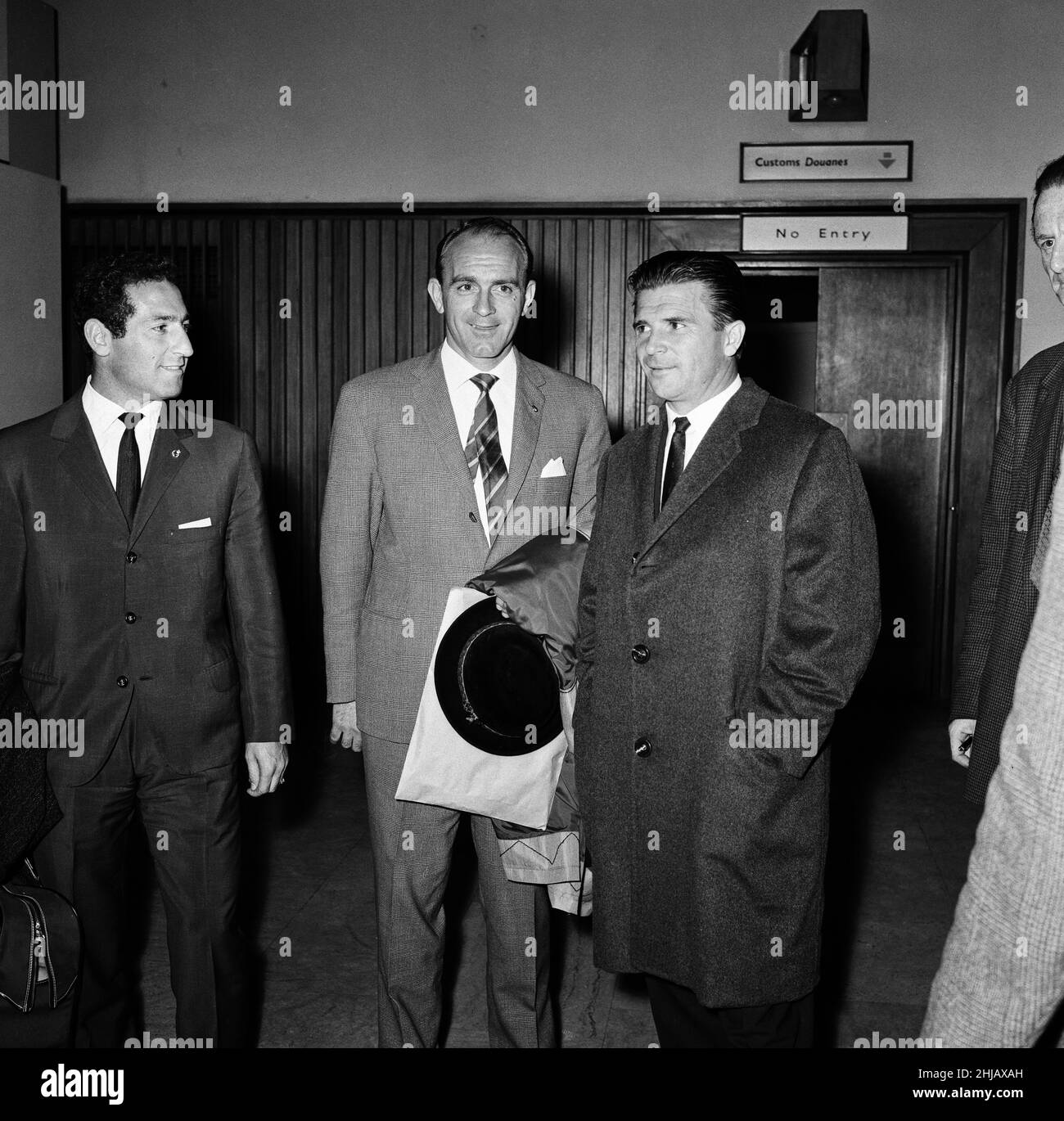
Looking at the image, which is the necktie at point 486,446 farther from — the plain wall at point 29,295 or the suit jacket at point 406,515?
the plain wall at point 29,295

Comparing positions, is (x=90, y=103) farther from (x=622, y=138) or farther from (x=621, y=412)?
(x=621, y=412)

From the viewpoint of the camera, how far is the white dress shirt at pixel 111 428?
2.46m

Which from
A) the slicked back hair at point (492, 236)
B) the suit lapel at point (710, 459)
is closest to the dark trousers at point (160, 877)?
the suit lapel at point (710, 459)

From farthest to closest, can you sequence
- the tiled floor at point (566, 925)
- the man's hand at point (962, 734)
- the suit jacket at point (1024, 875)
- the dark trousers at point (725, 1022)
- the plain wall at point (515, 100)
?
the plain wall at point (515, 100)
the tiled floor at point (566, 925)
the man's hand at point (962, 734)
the dark trousers at point (725, 1022)
the suit jacket at point (1024, 875)

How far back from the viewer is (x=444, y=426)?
2594 mm

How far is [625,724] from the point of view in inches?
86.2

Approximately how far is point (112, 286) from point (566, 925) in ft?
8.19

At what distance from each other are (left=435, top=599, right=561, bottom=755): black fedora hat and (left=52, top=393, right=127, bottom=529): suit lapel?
2.50 feet

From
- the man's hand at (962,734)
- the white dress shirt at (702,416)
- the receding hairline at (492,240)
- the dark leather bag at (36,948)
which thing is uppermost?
the receding hairline at (492,240)

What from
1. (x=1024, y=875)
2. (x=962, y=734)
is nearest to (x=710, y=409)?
(x=962, y=734)

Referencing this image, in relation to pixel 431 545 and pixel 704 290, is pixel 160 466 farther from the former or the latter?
pixel 704 290

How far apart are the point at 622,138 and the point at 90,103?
10.0 ft

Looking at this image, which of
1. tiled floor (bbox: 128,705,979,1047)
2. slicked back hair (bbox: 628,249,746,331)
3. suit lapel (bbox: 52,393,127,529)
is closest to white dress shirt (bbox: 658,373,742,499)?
slicked back hair (bbox: 628,249,746,331)

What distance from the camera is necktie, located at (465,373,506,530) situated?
259 cm
